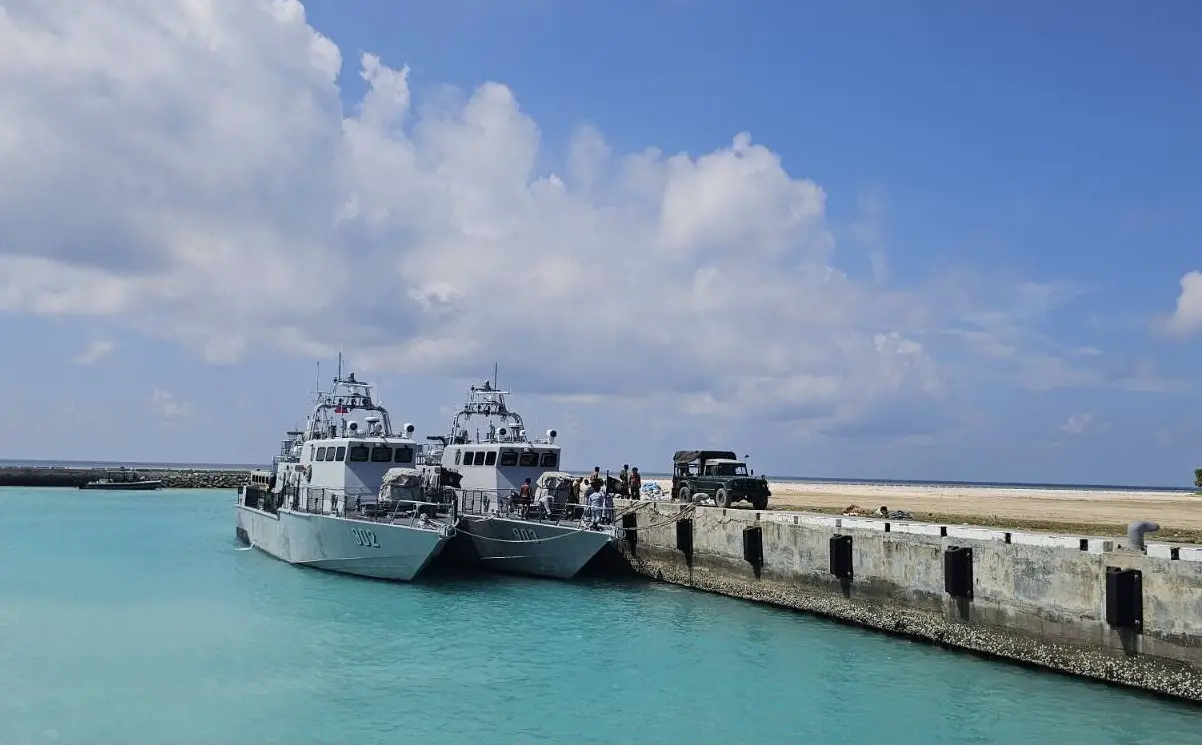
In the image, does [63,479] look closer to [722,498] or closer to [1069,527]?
[722,498]

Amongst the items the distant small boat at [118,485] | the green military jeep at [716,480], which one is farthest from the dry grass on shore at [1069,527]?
the distant small boat at [118,485]

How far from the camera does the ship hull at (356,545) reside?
2495 centimetres

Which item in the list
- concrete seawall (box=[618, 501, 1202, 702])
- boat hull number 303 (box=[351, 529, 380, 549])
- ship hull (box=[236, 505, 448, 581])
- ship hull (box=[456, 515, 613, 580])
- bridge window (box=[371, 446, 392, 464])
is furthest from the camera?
bridge window (box=[371, 446, 392, 464])

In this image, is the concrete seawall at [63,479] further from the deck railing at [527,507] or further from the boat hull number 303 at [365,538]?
the boat hull number 303 at [365,538]

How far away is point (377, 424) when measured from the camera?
1240 inches

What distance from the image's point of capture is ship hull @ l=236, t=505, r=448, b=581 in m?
25.0

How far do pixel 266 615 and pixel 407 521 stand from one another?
570 cm

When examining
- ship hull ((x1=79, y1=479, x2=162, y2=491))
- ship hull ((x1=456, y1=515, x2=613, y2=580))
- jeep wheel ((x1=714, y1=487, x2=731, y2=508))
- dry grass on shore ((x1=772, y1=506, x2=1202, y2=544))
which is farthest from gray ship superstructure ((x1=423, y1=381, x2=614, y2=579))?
ship hull ((x1=79, y1=479, x2=162, y2=491))

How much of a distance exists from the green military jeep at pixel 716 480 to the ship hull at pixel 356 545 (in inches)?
384

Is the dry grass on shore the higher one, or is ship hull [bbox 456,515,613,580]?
the dry grass on shore

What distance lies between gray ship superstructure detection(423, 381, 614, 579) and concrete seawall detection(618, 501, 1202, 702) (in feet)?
11.9

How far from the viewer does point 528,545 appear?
27.1m

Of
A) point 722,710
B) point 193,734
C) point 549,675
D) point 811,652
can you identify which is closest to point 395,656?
point 549,675

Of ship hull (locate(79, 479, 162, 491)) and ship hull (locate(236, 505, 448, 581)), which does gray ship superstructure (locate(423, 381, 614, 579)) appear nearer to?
ship hull (locate(236, 505, 448, 581))
